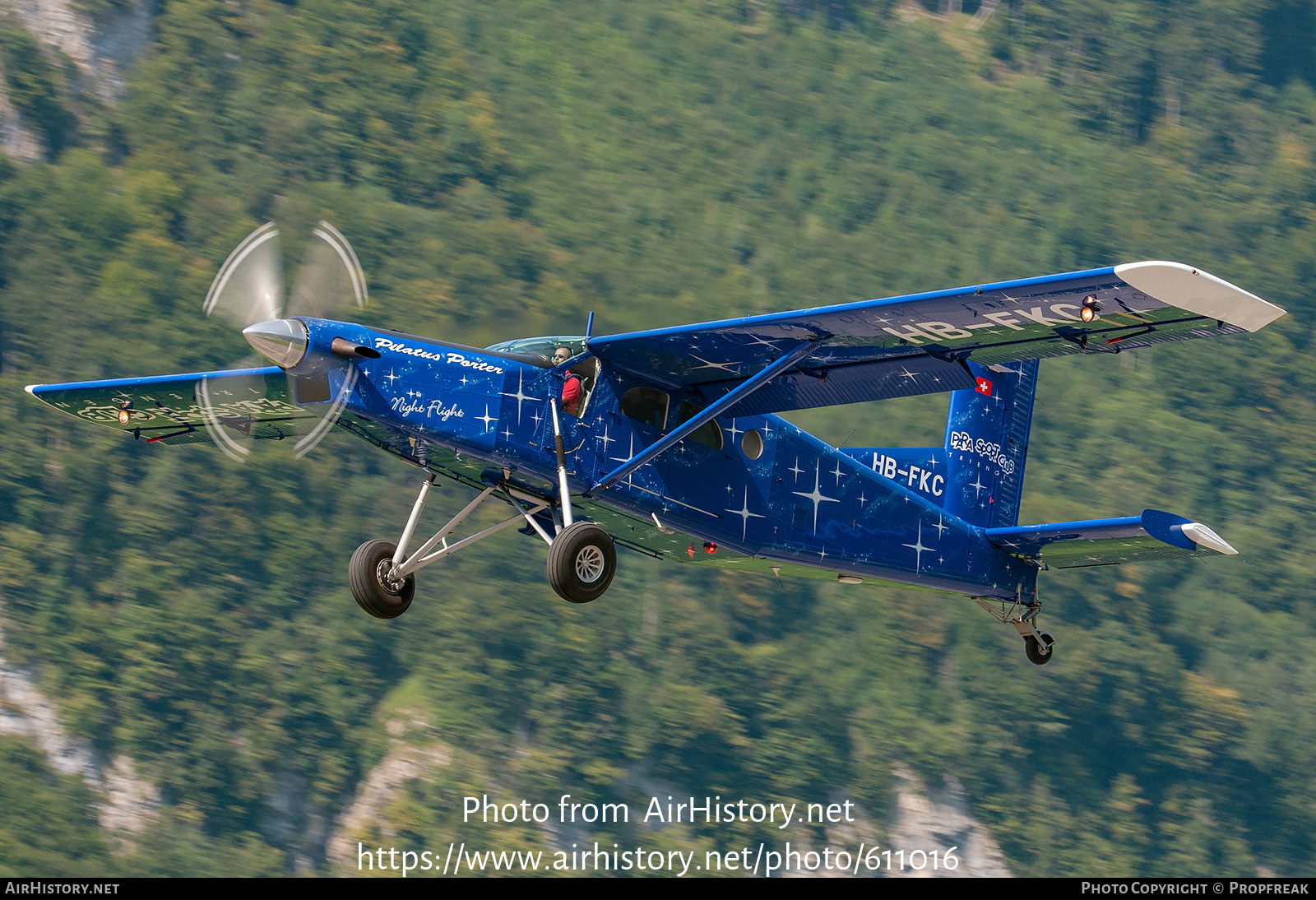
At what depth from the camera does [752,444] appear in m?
15.5

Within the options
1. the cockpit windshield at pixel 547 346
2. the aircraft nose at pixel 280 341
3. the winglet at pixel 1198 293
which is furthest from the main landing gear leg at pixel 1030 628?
the aircraft nose at pixel 280 341

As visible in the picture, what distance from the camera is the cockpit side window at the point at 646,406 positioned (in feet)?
47.9

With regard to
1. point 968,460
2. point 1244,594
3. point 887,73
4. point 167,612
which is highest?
point 968,460

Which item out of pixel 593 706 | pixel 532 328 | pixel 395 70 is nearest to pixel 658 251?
pixel 395 70

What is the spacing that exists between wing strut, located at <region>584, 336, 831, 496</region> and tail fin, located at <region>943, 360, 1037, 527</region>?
4.51 metres

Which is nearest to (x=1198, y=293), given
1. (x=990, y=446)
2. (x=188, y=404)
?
(x=990, y=446)

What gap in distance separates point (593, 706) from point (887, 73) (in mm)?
40152

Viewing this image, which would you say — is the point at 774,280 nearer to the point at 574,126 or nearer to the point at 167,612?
the point at 574,126

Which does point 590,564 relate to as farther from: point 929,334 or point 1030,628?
point 1030,628

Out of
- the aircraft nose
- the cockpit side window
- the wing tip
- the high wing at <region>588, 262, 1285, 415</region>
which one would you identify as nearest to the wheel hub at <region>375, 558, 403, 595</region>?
the aircraft nose

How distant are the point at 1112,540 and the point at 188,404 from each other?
368 inches

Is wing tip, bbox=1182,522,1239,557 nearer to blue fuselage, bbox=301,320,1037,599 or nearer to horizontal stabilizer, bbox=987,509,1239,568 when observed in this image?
horizontal stabilizer, bbox=987,509,1239,568

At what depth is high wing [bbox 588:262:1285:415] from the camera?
38.3 feet

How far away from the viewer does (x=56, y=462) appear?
45906 millimetres
